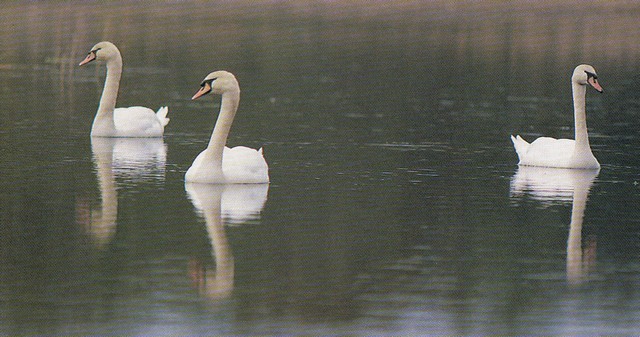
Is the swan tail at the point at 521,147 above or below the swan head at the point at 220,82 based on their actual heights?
below

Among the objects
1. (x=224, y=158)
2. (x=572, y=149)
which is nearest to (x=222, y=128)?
(x=224, y=158)

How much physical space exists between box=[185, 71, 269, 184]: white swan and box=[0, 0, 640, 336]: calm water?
168 mm

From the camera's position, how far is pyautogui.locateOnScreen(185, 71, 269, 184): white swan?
587 inches

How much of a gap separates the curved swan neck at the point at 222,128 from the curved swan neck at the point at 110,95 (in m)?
4.94

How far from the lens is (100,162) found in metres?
17.0

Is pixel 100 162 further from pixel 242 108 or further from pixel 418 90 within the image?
pixel 418 90

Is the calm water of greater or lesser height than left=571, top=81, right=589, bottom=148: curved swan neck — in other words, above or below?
below

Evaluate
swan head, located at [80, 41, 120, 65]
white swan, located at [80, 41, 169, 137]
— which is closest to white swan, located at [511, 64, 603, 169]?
white swan, located at [80, 41, 169, 137]

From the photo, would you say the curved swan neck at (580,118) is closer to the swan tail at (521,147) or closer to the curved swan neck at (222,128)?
the swan tail at (521,147)

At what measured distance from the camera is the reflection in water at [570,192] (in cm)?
1152

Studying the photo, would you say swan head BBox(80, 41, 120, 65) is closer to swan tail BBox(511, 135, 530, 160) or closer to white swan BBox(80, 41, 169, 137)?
white swan BBox(80, 41, 169, 137)

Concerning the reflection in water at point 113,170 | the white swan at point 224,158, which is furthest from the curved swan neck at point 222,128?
the reflection in water at point 113,170

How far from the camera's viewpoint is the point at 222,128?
15109mm

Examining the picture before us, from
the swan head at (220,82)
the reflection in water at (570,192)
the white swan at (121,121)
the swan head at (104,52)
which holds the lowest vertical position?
the reflection in water at (570,192)
